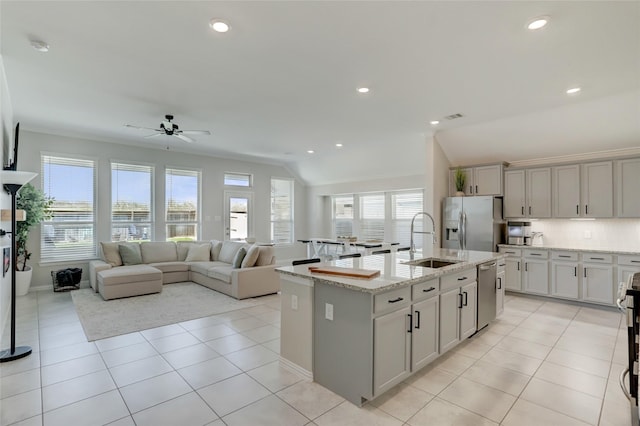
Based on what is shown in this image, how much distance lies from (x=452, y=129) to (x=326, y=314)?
446 cm

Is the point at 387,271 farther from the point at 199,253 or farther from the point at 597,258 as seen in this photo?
the point at 199,253

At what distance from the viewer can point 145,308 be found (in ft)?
15.4

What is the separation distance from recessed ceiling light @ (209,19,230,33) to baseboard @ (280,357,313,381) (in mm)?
2903

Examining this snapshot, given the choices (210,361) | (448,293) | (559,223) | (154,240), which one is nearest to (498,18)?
(448,293)

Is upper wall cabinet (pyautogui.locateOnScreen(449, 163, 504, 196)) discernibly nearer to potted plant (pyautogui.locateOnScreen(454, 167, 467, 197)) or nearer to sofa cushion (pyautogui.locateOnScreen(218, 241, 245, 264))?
potted plant (pyautogui.locateOnScreen(454, 167, 467, 197))

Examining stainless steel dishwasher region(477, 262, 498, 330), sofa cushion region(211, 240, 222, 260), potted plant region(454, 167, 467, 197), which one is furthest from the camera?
sofa cushion region(211, 240, 222, 260)

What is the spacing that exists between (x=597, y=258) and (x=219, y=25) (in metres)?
5.88

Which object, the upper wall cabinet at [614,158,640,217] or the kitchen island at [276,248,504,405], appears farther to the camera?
the upper wall cabinet at [614,158,640,217]

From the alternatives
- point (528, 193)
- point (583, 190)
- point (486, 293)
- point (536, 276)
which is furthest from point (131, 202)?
point (583, 190)

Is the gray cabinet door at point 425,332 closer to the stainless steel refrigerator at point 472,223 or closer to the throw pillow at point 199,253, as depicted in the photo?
the stainless steel refrigerator at point 472,223

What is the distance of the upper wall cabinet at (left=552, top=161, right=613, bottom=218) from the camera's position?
485 cm

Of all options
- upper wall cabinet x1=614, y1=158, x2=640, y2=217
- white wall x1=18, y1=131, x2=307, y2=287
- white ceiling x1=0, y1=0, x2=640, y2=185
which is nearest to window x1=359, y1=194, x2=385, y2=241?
white wall x1=18, y1=131, x2=307, y2=287

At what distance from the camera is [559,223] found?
18.2ft

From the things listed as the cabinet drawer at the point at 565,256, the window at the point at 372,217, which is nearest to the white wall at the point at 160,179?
the window at the point at 372,217
